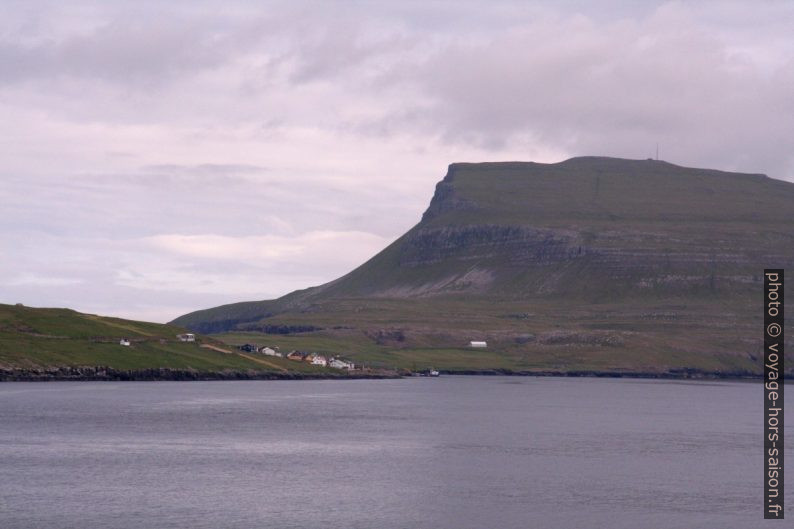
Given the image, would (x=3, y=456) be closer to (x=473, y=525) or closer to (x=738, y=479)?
(x=473, y=525)

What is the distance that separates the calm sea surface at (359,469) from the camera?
253 ft

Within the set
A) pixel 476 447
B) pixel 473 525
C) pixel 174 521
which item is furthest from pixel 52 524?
pixel 476 447

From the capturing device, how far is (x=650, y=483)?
316ft

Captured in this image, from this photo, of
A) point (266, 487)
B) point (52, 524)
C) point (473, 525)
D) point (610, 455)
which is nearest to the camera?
point (52, 524)

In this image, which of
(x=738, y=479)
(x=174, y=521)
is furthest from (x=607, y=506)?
(x=174, y=521)

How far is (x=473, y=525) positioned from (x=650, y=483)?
26.7m

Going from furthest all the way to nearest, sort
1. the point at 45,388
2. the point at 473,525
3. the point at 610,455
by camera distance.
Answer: the point at 45,388
the point at 610,455
the point at 473,525

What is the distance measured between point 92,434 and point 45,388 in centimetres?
7747

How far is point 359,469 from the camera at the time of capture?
328ft

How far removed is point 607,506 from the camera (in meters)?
83.4

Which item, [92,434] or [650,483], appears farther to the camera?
[92,434]

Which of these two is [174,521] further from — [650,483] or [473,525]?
[650,483]

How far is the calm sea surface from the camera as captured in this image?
7706 cm

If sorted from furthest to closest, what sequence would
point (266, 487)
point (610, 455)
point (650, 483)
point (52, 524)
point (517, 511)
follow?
1. point (610, 455)
2. point (650, 483)
3. point (266, 487)
4. point (517, 511)
5. point (52, 524)
